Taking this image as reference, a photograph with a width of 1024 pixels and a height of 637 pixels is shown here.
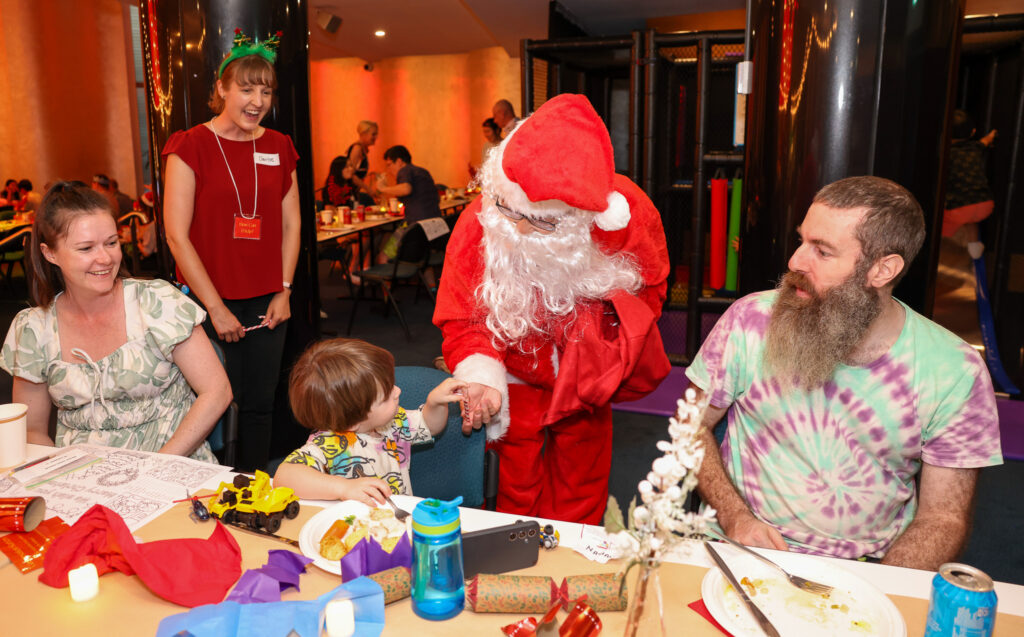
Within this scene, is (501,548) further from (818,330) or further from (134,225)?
(134,225)

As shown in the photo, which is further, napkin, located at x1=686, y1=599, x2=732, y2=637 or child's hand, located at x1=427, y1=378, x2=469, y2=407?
child's hand, located at x1=427, y1=378, x2=469, y2=407

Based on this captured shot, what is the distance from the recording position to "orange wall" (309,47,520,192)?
13031mm

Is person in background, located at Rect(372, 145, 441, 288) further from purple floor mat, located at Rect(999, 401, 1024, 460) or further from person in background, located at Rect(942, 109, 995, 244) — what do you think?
purple floor mat, located at Rect(999, 401, 1024, 460)

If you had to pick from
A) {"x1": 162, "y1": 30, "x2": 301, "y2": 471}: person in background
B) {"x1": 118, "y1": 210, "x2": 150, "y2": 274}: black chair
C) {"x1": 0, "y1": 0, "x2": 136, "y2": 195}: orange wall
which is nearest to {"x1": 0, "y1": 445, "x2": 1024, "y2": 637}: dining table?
{"x1": 162, "y1": 30, "x2": 301, "y2": 471}: person in background

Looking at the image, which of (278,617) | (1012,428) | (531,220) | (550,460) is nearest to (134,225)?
(550,460)

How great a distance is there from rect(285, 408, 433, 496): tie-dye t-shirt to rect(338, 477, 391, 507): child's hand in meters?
0.14

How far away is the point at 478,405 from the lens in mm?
1877

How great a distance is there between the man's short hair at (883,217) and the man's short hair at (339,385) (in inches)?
44.8

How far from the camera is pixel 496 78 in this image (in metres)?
12.6

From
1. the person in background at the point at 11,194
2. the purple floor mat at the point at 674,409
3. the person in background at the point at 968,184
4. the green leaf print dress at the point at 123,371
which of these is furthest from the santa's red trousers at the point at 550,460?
the person in background at the point at 11,194

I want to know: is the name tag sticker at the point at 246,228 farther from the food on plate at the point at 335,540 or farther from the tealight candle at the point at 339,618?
the tealight candle at the point at 339,618

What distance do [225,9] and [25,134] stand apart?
27.9 feet

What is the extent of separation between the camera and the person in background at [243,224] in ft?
8.70

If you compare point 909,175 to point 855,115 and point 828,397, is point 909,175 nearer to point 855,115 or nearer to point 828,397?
point 855,115
